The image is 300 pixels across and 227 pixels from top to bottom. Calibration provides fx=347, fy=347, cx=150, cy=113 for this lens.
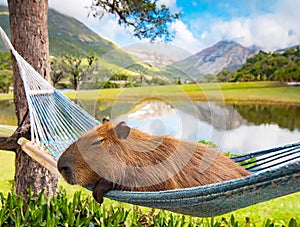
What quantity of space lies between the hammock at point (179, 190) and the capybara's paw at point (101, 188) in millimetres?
17

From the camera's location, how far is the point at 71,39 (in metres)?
12.3

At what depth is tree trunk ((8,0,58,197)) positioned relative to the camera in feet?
5.28

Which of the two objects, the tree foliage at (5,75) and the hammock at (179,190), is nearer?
the hammock at (179,190)

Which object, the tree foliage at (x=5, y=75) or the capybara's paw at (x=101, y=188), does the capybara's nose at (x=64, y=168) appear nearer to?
the capybara's paw at (x=101, y=188)

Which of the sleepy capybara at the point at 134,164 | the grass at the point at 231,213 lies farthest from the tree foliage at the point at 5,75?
the sleepy capybara at the point at 134,164

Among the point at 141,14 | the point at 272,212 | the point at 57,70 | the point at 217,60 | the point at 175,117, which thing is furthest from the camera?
the point at 57,70

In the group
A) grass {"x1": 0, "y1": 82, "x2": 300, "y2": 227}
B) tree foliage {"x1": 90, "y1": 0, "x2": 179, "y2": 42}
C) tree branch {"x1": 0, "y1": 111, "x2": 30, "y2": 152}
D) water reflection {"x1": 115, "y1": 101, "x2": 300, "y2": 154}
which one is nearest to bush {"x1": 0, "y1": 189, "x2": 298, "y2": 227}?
grass {"x1": 0, "y1": 82, "x2": 300, "y2": 227}

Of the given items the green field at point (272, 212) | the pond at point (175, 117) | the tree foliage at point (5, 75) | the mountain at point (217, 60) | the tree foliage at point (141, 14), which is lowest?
the green field at point (272, 212)

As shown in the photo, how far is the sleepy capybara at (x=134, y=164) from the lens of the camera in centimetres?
94

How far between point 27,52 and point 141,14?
4.14 feet

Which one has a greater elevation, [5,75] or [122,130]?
[122,130]

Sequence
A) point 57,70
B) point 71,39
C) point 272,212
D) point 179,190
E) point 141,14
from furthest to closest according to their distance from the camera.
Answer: point 71,39 < point 57,70 < point 141,14 < point 272,212 < point 179,190

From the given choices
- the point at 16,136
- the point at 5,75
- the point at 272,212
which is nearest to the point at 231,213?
the point at 272,212

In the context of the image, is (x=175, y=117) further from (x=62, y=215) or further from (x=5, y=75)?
(x=5, y=75)
